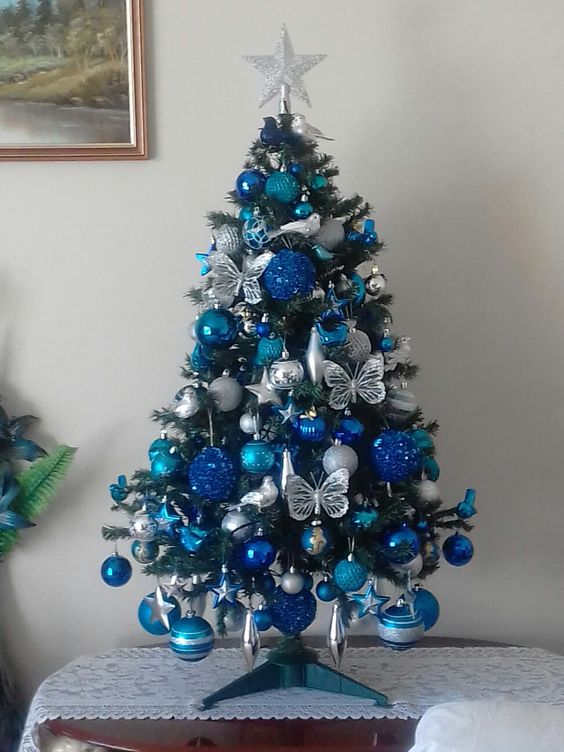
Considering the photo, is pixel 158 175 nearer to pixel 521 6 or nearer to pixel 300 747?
pixel 521 6

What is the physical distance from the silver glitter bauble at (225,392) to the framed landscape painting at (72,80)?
2.22ft

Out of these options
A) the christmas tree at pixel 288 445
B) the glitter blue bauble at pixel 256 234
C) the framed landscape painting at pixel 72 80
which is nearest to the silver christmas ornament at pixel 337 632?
the christmas tree at pixel 288 445

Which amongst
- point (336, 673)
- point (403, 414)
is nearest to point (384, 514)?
point (403, 414)

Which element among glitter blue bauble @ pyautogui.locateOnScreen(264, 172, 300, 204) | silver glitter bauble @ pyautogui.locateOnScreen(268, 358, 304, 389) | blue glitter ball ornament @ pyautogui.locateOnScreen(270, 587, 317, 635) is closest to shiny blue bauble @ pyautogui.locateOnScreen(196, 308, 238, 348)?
silver glitter bauble @ pyautogui.locateOnScreen(268, 358, 304, 389)

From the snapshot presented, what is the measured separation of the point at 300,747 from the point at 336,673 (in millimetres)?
172

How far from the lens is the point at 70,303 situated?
67.7 inches

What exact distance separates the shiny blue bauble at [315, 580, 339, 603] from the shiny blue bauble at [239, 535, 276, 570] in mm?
115

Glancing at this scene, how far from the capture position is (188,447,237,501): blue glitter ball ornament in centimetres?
123

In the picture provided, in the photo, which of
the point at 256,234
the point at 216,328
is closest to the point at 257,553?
the point at 216,328

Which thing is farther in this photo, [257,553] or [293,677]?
[293,677]

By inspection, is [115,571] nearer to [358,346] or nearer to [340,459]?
[340,459]

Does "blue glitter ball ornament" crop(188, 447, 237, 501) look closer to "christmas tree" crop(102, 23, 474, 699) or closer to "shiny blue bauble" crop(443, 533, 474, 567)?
"christmas tree" crop(102, 23, 474, 699)

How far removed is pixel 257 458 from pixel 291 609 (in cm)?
28

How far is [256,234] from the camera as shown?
127cm
